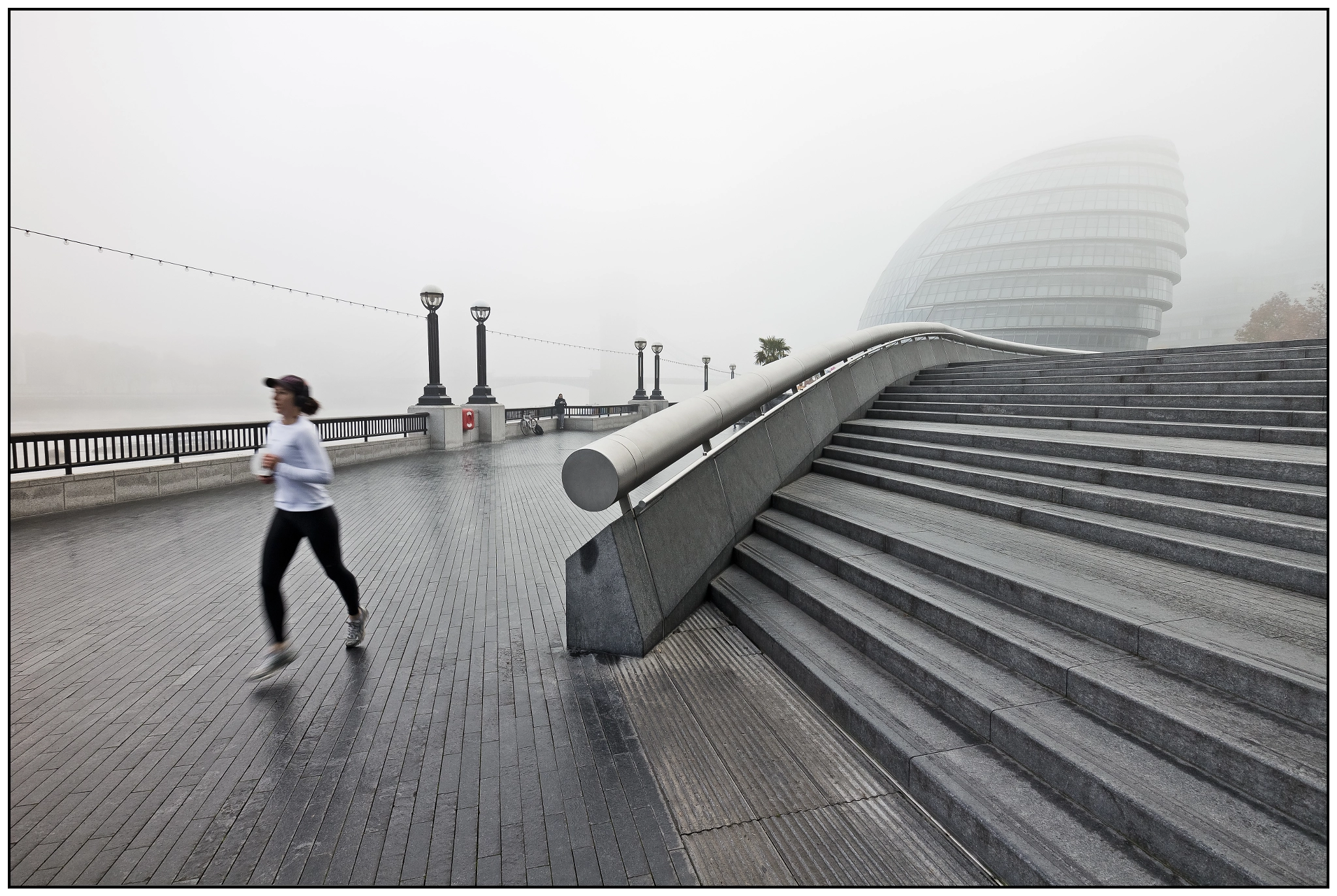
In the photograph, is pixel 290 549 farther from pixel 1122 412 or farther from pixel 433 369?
pixel 433 369

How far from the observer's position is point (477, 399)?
19359 millimetres

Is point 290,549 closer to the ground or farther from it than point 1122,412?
closer to the ground

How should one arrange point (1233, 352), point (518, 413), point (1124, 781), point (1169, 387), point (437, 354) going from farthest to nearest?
point (518, 413) < point (437, 354) < point (1233, 352) < point (1169, 387) < point (1124, 781)

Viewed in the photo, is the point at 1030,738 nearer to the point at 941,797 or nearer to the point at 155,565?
the point at 941,797

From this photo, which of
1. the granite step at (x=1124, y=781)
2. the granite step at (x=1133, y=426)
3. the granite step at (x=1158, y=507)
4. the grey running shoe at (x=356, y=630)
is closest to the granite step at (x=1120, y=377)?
the granite step at (x=1133, y=426)

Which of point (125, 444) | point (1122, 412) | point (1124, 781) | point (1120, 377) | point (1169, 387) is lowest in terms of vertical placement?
point (1124, 781)

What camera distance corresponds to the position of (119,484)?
8.66 metres

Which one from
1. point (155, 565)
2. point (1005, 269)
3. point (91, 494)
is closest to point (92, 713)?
point (155, 565)

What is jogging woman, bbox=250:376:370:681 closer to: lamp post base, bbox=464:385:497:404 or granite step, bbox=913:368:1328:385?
granite step, bbox=913:368:1328:385

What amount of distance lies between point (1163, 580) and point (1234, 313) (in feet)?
311

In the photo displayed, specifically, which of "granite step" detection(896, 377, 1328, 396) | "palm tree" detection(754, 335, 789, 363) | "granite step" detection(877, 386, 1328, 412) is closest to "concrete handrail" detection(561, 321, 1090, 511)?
"granite step" detection(877, 386, 1328, 412)

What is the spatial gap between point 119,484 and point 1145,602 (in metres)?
11.7

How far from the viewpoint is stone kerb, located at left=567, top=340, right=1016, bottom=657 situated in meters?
3.73

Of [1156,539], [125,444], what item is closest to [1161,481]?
[1156,539]
